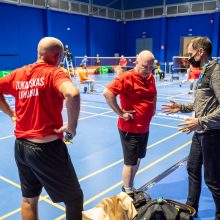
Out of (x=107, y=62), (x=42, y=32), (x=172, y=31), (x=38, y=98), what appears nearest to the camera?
(x=38, y=98)

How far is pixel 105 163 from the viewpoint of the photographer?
4871 millimetres

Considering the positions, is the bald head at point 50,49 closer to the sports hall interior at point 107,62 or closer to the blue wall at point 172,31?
the sports hall interior at point 107,62

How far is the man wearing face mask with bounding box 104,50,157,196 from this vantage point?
3.30 m

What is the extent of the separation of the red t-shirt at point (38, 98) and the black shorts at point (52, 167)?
0.33ft

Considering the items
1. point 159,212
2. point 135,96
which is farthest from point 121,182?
point 159,212

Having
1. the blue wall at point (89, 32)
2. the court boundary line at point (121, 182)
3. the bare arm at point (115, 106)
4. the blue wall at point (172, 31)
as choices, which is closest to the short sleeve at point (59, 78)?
the bare arm at point (115, 106)

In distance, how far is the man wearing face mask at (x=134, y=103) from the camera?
3303 millimetres

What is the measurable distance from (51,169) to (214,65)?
68.2 inches

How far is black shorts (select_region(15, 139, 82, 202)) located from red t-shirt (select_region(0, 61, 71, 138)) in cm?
10

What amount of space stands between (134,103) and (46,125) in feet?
4.46

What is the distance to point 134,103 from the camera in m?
3.38

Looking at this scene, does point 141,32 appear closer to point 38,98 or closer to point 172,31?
point 172,31

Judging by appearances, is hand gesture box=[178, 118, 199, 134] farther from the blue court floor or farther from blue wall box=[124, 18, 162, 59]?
blue wall box=[124, 18, 162, 59]

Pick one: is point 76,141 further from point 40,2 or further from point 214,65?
point 40,2
